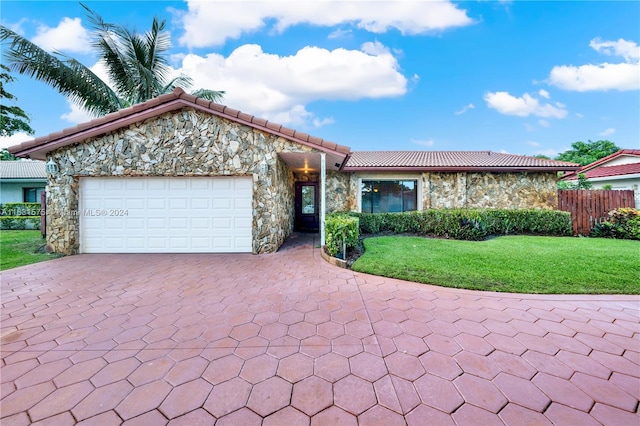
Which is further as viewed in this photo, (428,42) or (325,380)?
(428,42)

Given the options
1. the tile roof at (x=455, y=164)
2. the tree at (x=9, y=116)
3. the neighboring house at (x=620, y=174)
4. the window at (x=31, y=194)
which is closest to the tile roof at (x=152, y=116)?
the tile roof at (x=455, y=164)

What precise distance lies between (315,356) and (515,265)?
5.03 meters

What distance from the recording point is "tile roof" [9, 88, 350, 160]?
6.50 meters

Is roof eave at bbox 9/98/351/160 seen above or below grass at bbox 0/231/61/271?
above

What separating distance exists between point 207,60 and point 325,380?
1356 centimetres

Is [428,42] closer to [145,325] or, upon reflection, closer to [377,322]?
[377,322]

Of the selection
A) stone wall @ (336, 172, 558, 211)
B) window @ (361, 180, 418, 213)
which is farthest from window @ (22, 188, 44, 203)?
window @ (361, 180, 418, 213)

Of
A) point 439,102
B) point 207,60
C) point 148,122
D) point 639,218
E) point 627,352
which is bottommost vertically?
point 627,352

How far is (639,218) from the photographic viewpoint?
8.20 meters

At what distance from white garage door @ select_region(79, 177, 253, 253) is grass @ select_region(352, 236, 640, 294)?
4.06m

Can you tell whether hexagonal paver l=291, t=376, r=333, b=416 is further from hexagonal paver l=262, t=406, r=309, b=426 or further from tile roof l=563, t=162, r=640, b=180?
tile roof l=563, t=162, r=640, b=180

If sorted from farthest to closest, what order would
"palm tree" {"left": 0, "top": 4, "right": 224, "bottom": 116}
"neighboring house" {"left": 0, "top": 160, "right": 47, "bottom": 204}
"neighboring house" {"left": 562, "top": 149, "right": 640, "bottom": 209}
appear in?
"neighboring house" {"left": 0, "top": 160, "right": 47, "bottom": 204} < "neighboring house" {"left": 562, "top": 149, "right": 640, "bottom": 209} < "palm tree" {"left": 0, "top": 4, "right": 224, "bottom": 116}

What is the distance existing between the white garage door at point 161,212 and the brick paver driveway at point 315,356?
9.33 ft

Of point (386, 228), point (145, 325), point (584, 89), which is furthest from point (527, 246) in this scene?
point (584, 89)
